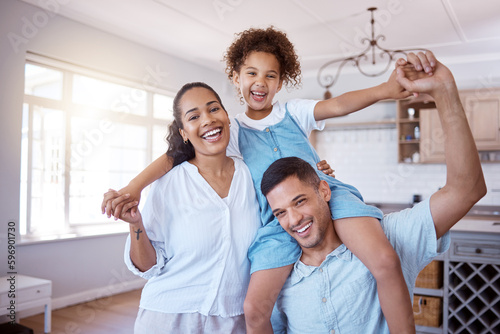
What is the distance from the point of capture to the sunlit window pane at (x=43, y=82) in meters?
4.49

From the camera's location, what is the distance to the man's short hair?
1.50 m

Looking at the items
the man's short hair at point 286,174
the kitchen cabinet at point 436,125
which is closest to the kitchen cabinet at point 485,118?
the kitchen cabinet at point 436,125

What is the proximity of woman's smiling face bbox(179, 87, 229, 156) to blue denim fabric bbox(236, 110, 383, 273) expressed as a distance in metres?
0.23

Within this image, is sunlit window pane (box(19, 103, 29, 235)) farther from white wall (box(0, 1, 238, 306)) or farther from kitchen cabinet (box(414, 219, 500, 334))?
kitchen cabinet (box(414, 219, 500, 334))

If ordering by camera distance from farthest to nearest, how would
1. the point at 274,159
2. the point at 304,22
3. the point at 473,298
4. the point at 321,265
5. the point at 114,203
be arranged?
the point at 304,22, the point at 473,298, the point at 274,159, the point at 321,265, the point at 114,203

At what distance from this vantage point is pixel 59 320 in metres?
4.19

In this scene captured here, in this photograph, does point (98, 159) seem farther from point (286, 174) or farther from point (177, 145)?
point (286, 174)

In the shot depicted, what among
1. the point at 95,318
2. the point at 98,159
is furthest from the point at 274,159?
the point at 98,159

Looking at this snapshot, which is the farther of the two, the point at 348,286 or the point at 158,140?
the point at 158,140

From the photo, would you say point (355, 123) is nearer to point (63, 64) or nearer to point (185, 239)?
point (63, 64)

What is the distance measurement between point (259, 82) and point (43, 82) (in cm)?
357

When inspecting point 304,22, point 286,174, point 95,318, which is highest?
point 304,22

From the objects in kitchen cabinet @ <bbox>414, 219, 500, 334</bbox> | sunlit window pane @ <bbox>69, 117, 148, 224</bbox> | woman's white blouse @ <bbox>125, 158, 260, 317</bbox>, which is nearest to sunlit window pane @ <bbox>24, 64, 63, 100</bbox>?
sunlit window pane @ <bbox>69, 117, 148, 224</bbox>

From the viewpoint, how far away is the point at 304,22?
4824 millimetres
